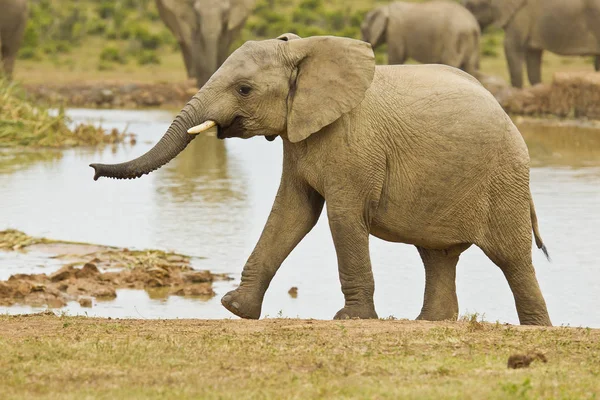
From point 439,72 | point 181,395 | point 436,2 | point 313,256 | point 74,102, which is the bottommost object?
point 181,395

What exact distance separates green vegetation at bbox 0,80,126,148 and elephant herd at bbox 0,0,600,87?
5470 mm

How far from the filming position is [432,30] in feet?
90.6

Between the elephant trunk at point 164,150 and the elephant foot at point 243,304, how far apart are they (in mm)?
1061

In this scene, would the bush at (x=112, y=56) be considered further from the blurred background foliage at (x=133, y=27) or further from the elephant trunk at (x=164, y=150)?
the elephant trunk at (x=164, y=150)

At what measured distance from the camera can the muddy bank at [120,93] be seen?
27344 mm

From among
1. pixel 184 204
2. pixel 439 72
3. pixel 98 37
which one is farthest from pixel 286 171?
pixel 98 37

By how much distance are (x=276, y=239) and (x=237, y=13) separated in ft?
63.5

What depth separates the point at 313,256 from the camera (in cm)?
1251

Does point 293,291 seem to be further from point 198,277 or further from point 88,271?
point 88,271

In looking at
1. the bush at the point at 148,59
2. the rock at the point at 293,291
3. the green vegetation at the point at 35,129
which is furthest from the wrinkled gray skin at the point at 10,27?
the rock at the point at 293,291

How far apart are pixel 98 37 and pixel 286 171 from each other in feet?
101

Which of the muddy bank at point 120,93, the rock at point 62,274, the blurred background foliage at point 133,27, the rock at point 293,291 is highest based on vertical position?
the blurred background foliage at point 133,27

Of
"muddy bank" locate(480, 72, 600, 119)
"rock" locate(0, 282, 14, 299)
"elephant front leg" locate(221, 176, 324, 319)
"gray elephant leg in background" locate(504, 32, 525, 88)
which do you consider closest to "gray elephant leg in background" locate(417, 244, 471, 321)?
"elephant front leg" locate(221, 176, 324, 319)

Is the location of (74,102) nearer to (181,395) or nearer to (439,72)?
(439,72)
